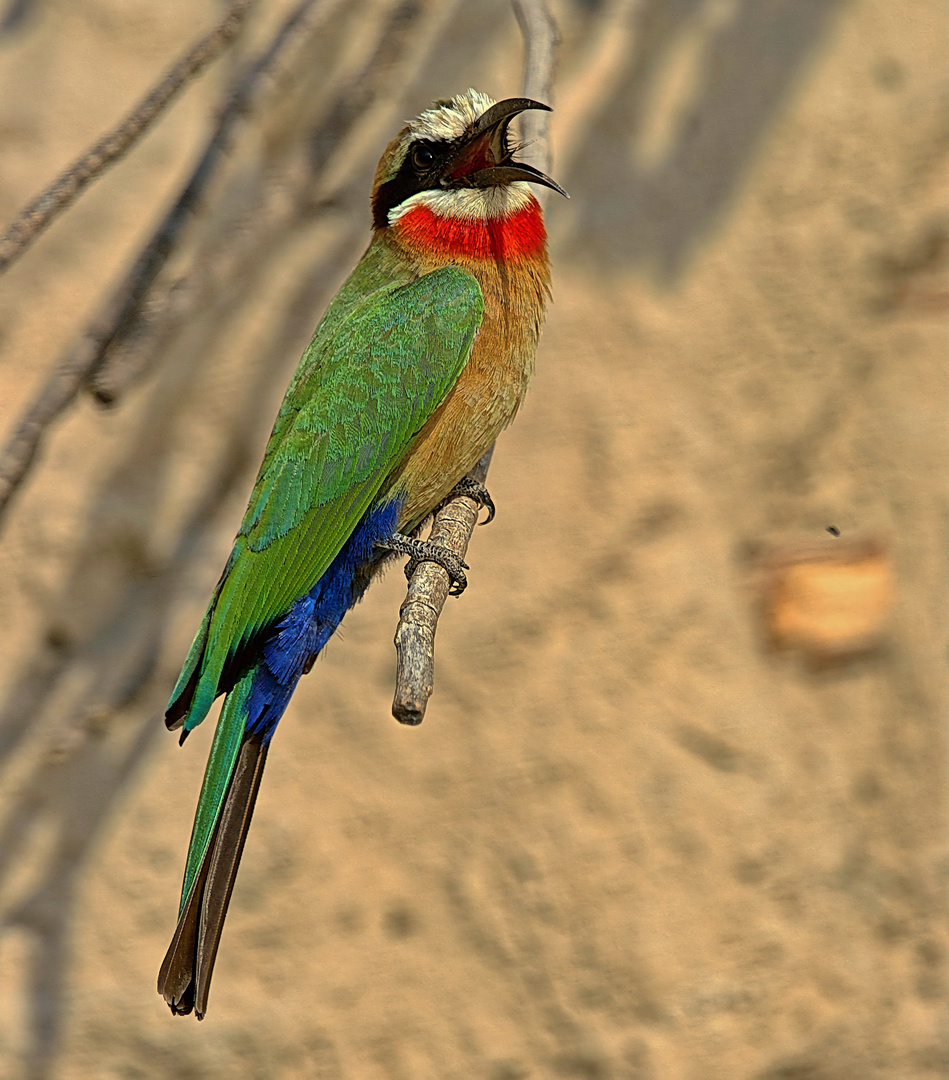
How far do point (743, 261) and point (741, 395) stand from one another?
0.28 m

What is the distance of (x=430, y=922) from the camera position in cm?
239

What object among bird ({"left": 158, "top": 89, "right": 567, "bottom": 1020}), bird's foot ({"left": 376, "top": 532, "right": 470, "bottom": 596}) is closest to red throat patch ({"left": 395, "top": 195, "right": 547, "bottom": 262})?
bird ({"left": 158, "top": 89, "right": 567, "bottom": 1020})

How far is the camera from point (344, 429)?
1.81 metres

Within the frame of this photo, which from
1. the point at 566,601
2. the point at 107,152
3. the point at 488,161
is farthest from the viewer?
the point at 566,601

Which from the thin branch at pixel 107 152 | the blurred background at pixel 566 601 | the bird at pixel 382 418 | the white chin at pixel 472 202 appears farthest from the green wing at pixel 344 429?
the blurred background at pixel 566 601

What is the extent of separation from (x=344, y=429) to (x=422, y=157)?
51cm

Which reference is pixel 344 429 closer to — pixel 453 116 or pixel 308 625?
pixel 308 625

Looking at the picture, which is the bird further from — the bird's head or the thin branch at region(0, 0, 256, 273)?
the thin branch at region(0, 0, 256, 273)

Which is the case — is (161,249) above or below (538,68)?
below

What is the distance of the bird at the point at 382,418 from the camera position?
1.67 m

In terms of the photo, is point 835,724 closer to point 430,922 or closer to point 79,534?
point 430,922

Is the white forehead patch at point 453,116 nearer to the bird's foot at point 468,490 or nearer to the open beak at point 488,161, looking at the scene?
the open beak at point 488,161

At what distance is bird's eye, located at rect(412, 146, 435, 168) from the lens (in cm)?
195

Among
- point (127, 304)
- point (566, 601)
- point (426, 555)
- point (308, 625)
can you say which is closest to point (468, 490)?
point (426, 555)
